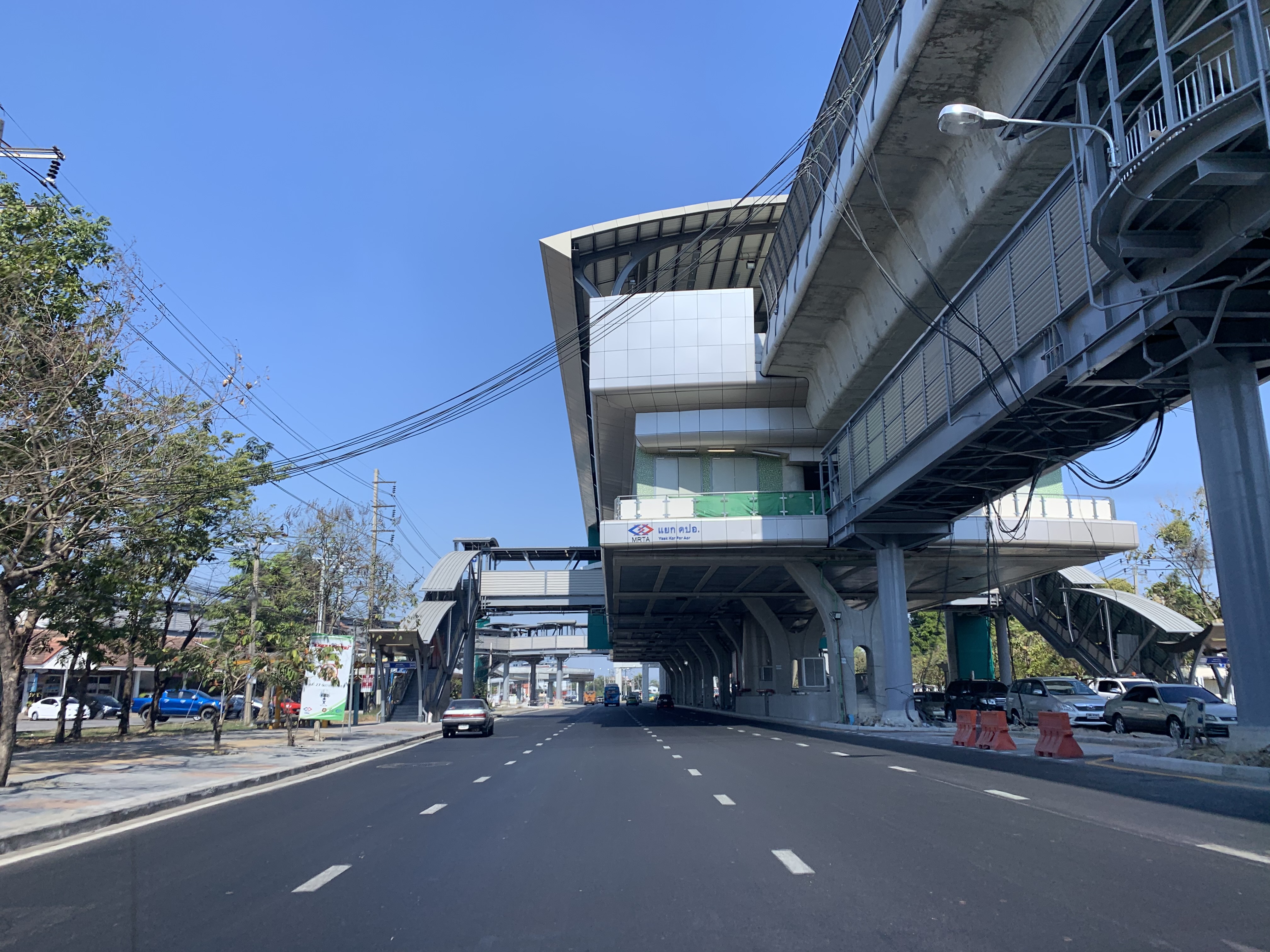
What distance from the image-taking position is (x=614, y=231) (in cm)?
4397

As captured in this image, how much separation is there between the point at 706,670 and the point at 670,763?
71.9 meters

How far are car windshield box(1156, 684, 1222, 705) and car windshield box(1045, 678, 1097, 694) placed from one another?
6311mm

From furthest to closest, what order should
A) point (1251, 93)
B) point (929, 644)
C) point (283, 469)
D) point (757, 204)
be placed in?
point (929, 644) → point (757, 204) → point (283, 469) → point (1251, 93)

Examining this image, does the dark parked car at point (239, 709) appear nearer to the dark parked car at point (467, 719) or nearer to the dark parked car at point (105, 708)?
the dark parked car at point (105, 708)

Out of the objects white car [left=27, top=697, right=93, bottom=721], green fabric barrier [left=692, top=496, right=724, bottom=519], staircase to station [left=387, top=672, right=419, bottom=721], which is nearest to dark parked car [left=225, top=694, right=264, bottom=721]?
staircase to station [left=387, top=672, right=419, bottom=721]

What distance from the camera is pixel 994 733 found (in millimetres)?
21266

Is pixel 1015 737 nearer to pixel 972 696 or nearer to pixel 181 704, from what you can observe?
pixel 972 696

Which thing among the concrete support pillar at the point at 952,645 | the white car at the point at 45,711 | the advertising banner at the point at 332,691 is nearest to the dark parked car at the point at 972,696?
the concrete support pillar at the point at 952,645

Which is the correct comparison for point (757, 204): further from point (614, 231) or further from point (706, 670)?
point (706, 670)

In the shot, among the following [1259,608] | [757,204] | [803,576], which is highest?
[757,204]

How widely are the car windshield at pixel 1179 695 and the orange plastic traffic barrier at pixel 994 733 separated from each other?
7.82 meters

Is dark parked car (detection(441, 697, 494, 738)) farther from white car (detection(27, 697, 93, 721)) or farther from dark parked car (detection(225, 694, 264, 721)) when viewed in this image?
white car (detection(27, 697, 93, 721))

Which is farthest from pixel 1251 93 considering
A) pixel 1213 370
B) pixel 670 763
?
pixel 670 763

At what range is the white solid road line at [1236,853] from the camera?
699 centimetres
